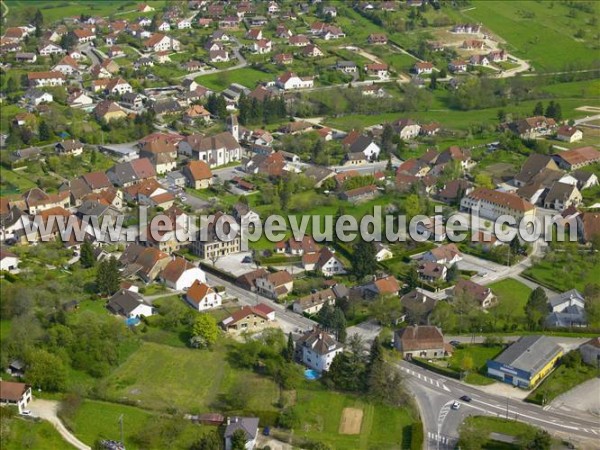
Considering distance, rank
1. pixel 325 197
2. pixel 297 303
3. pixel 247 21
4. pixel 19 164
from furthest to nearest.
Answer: pixel 247 21 → pixel 19 164 → pixel 325 197 → pixel 297 303

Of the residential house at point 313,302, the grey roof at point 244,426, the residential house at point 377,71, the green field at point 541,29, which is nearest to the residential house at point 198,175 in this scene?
the residential house at point 313,302

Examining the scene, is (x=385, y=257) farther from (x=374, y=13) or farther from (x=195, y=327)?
(x=374, y=13)

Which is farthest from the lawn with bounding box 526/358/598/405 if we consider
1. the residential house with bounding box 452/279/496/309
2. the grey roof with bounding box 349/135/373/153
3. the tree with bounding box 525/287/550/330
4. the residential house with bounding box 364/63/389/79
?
the residential house with bounding box 364/63/389/79

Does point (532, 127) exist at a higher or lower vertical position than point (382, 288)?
lower

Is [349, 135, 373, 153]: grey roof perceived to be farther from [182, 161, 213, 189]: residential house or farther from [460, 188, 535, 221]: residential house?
[460, 188, 535, 221]: residential house

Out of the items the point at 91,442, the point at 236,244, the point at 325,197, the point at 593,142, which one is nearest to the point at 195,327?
the point at 91,442

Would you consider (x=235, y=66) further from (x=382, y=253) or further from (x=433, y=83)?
(x=382, y=253)

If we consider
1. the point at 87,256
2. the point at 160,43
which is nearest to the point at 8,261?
the point at 87,256
